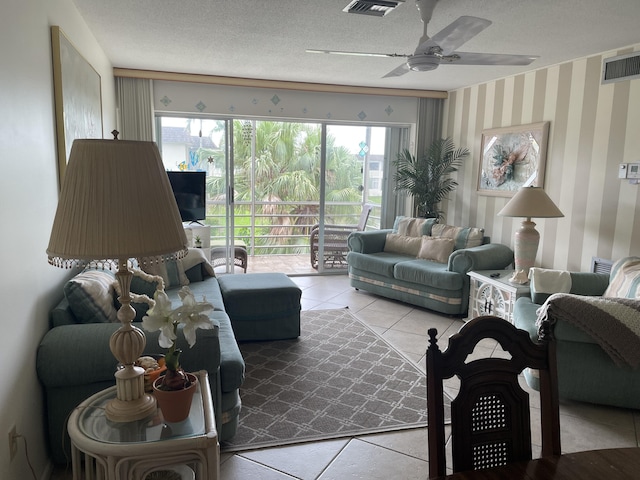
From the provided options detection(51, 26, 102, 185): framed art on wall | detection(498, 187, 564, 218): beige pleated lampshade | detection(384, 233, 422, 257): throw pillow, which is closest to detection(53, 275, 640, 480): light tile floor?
detection(498, 187, 564, 218): beige pleated lampshade

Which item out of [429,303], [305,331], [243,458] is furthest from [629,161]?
[243,458]

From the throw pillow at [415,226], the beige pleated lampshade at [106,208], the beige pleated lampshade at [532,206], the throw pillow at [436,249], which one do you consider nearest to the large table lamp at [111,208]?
the beige pleated lampshade at [106,208]

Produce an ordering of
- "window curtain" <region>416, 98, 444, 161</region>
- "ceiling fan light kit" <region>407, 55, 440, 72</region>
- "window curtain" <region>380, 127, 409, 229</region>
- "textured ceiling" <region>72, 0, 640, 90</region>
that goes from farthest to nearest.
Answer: "window curtain" <region>380, 127, 409, 229</region> → "window curtain" <region>416, 98, 444, 161</region> → "textured ceiling" <region>72, 0, 640, 90</region> → "ceiling fan light kit" <region>407, 55, 440, 72</region>

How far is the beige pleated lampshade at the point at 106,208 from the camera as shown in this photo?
1.38m

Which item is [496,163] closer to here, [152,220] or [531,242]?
[531,242]

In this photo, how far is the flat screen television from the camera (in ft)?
17.4

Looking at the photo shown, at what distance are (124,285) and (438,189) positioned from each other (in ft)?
15.9

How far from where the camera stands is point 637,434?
2.64m

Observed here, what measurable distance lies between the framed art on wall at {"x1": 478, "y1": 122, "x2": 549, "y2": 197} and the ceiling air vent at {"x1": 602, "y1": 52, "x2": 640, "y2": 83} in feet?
2.38

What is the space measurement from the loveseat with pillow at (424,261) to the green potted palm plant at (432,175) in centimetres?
35

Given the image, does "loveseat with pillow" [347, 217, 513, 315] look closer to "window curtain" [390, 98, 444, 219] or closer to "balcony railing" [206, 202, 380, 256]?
"window curtain" [390, 98, 444, 219]

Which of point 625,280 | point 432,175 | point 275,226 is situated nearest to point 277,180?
point 275,226

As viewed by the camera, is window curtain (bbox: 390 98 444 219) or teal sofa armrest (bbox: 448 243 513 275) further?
→ window curtain (bbox: 390 98 444 219)

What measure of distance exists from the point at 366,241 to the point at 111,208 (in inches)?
172
